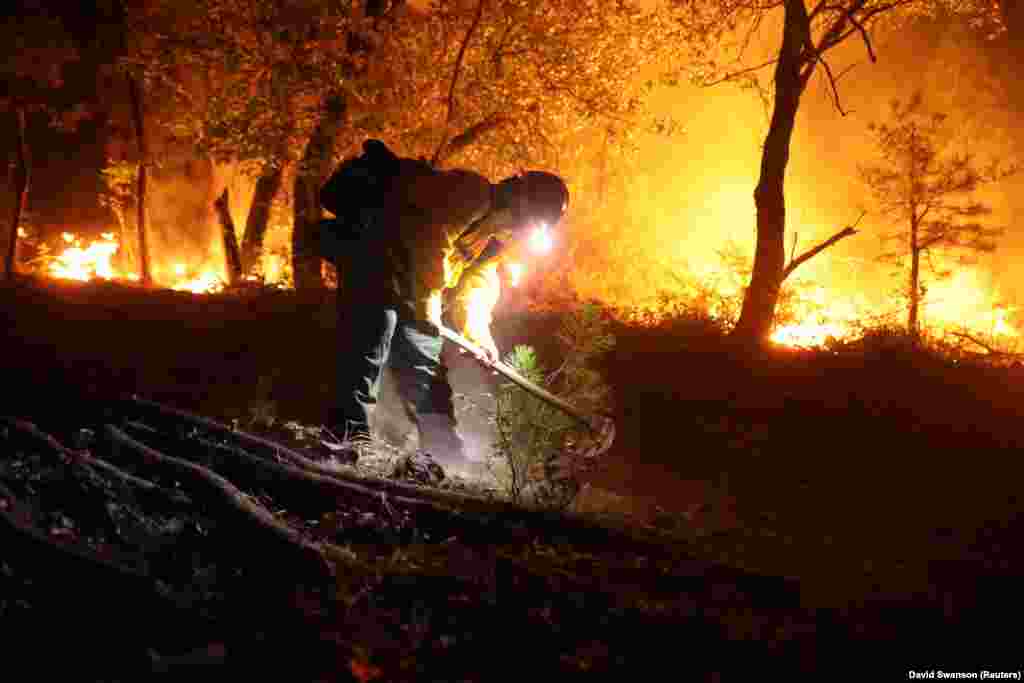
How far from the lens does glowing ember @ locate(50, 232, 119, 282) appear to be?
53.5 feet

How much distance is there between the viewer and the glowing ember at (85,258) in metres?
16.3

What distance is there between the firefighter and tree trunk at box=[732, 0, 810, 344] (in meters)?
4.46

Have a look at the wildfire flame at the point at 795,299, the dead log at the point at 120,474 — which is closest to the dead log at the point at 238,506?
the dead log at the point at 120,474

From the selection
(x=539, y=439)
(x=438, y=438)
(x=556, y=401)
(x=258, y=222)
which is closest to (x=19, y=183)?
(x=258, y=222)

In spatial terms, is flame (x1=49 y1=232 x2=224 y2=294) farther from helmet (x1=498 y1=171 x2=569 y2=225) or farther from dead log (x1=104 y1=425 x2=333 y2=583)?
dead log (x1=104 y1=425 x2=333 y2=583)

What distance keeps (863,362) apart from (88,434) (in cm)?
766

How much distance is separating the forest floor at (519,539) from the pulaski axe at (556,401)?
611 mm

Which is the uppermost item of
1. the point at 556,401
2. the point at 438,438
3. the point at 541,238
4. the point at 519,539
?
the point at 541,238

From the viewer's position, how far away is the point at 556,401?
18.3 ft

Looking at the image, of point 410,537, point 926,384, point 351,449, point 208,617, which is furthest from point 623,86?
point 208,617

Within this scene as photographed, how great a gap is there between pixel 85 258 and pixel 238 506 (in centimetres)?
1562

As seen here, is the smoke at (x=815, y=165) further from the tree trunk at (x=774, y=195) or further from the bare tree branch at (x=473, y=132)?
the tree trunk at (x=774, y=195)

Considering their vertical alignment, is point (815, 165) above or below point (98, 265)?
above

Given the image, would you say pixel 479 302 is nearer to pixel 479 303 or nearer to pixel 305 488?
pixel 479 303
